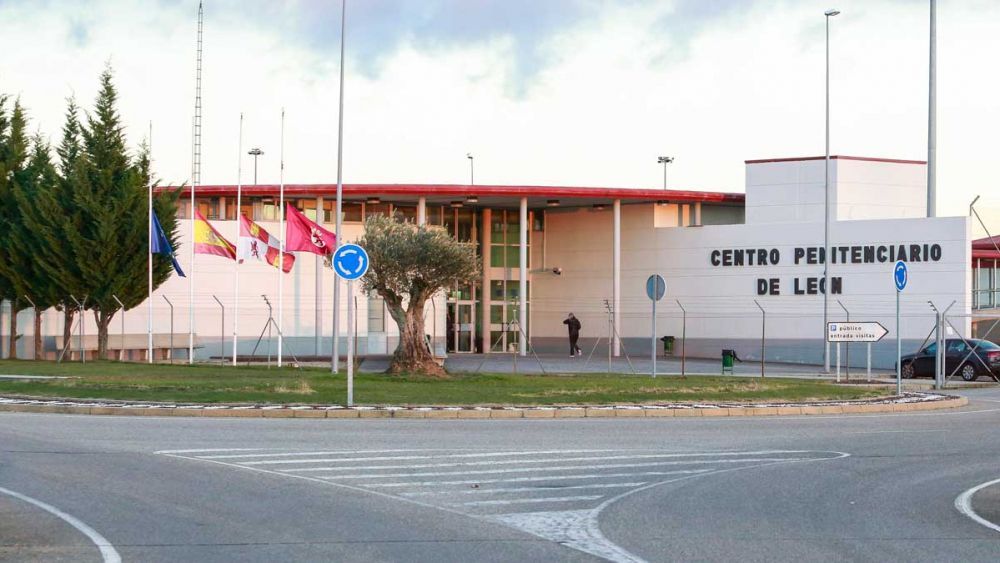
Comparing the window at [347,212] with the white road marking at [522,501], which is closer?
the white road marking at [522,501]

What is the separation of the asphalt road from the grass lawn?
4.09 metres

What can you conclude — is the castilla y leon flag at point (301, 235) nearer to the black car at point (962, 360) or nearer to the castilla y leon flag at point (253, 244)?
the castilla y leon flag at point (253, 244)

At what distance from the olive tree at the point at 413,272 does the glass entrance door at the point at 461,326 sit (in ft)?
79.0

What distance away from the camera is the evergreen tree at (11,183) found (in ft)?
136

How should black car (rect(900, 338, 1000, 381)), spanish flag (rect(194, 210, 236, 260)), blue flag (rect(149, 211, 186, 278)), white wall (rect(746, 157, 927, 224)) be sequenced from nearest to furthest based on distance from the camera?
black car (rect(900, 338, 1000, 381)) → blue flag (rect(149, 211, 186, 278)) → spanish flag (rect(194, 210, 236, 260)) → white wall (rect(746, 157, 927, 224))

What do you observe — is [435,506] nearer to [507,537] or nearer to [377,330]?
[507,537]

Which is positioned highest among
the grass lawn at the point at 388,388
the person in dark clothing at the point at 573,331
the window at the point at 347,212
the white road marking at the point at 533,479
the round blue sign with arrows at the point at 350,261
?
the window at the point at 347,212

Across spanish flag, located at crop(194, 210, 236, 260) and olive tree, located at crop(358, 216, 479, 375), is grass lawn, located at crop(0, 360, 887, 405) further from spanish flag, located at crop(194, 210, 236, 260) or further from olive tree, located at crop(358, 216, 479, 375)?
spanish flag, located at crop(194, 210, 236, 260)

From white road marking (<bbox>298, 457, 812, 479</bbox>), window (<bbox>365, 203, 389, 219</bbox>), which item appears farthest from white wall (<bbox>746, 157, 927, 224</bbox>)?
white road marking (<bbox>298, 457, 812, 479</bbox>)

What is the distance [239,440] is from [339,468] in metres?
3.54

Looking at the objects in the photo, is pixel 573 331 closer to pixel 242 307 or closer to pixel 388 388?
pixel 242 307

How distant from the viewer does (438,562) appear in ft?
28.3

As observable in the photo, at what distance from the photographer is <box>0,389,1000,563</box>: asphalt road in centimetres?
938

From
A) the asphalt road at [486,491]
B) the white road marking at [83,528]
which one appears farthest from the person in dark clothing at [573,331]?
the white road marking at [83,528]
